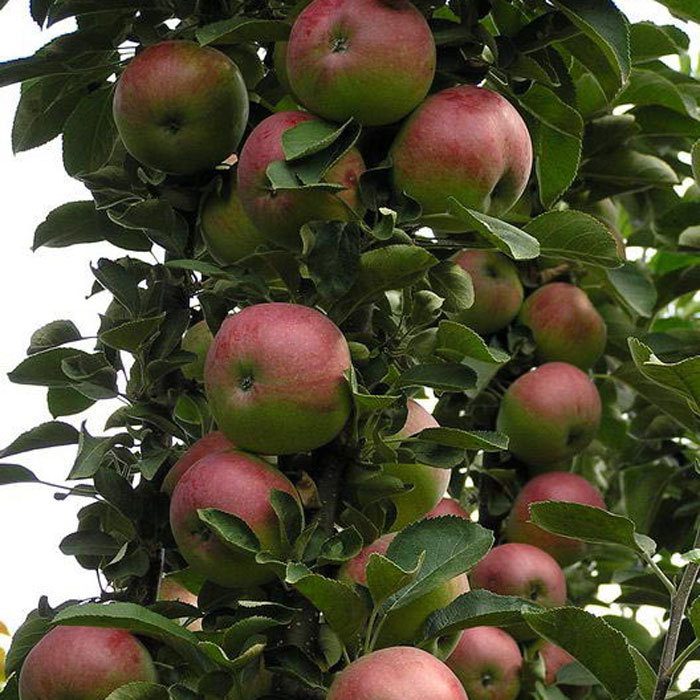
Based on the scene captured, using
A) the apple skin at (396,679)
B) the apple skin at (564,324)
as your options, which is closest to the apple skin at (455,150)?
the apple skin at (396,679)

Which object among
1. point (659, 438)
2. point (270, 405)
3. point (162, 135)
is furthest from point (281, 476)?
point (659, 438)

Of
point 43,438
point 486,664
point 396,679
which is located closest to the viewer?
point 396,679

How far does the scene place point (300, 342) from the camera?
3.17 ft

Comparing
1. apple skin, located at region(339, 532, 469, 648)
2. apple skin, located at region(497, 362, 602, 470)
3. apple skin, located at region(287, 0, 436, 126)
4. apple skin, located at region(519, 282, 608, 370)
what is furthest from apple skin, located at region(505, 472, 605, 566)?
apple skin, located at region(287, 0, 436, 126)

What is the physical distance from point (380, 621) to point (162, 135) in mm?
487

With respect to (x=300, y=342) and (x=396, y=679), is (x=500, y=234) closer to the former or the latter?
(x=300, y=342)

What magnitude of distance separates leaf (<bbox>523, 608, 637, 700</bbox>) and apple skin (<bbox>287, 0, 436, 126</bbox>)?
1.48 ft

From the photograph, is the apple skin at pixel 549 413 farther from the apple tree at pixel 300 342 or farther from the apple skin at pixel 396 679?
the apple skin at pixel 396 679

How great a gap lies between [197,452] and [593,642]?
0.37 meters

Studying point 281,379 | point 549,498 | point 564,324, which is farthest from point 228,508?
point 564,324

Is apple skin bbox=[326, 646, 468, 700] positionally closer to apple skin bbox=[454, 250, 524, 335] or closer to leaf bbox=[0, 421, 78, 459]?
leaf bbox=[0, 421, 78, 459]

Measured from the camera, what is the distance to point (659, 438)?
5.93ft

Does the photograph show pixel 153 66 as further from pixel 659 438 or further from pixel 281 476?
pixel 659 438

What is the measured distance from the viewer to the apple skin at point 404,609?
3.23ft
